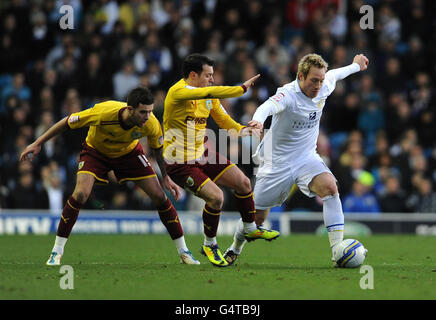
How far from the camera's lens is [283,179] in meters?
9.24

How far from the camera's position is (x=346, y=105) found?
17938 mm

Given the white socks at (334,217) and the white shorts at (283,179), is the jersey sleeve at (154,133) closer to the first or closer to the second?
the white shorts at (283,179)

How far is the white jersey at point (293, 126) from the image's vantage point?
9016mm

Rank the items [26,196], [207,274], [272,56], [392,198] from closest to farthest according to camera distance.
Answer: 1. [207,274]
2. [26,196]
3. [392,198]
4. [272,56]

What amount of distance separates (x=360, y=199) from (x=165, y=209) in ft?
25.7

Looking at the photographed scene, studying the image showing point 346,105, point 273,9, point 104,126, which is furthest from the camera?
point 273,9

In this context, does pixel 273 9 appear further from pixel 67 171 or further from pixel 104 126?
pixel 104 126

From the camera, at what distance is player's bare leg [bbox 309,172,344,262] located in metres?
8.88

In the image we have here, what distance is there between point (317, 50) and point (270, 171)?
9.68 m

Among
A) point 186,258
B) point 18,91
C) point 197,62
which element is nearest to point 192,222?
point 18,91

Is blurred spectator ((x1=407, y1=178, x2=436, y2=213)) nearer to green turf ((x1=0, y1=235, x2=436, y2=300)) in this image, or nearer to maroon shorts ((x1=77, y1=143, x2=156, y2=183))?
green turf ((x1=0, y1=235, x2=436, y2=300))

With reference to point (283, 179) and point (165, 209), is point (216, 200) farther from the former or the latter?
point (283, 179)

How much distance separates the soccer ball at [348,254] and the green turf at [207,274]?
0.17m

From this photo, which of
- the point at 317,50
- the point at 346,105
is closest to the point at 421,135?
the point at 346,105
